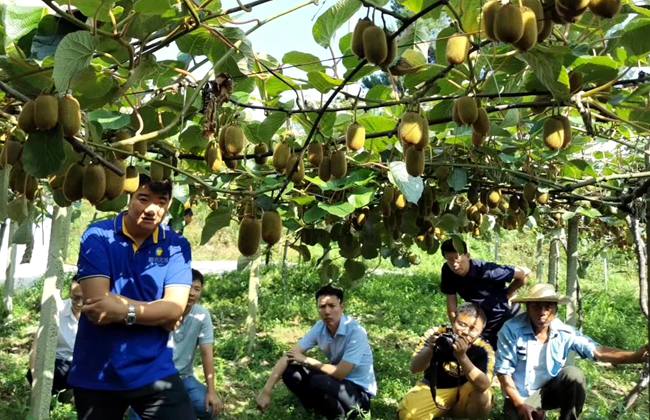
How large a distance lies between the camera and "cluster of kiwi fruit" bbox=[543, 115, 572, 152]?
7.04ft

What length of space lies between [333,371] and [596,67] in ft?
8.75

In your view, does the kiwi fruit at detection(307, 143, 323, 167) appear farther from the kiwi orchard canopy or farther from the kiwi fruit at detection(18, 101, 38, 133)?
the kiwi fruit at detection(18, 101, 38, 133)

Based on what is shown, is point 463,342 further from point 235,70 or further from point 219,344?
point 219,344

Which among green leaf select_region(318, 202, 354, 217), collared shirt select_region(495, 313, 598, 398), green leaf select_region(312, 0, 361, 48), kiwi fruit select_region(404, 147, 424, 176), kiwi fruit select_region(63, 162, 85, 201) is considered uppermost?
green leaf select_region(312, 0, 361, 48)

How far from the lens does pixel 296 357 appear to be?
145 inches

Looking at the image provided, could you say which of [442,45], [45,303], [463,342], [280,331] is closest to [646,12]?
[442,45]

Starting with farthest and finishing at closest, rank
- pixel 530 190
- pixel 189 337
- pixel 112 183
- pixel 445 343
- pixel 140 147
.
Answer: pixel 445 343 → pixel 189 337 → pixel 530 190 → pixel 140 147 → pixel 112 183

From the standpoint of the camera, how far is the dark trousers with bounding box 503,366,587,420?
313cm

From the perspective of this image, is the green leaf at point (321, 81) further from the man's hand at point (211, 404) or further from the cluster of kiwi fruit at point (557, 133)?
the man's hand at point (211, 404)

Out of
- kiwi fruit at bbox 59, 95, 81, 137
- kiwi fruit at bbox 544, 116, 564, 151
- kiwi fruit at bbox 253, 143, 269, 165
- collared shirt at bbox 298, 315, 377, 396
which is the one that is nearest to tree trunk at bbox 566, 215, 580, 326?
collared shirt at bbox 298, 315, 377, 396

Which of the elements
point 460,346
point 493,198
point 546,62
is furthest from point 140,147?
point 460,346

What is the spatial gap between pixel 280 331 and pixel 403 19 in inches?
208

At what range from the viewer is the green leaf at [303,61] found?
1306 mm

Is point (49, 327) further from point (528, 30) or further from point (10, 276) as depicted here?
point (10, 276)
